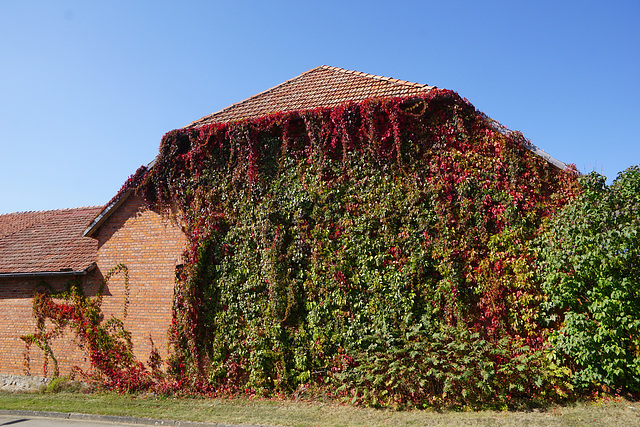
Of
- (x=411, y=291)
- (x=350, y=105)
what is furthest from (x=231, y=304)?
(x=350, y=105)

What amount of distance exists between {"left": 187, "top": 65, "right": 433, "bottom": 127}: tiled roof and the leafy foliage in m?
4.33

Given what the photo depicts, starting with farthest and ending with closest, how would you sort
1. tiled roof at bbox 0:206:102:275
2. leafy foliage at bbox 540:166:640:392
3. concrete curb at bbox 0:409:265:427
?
tiled roof at bbox 0:206:102:275, concrete curb at bbox 0:409:265:427, leafy foliage at bbox 540:166:640:392

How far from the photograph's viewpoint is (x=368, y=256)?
30.9 feet

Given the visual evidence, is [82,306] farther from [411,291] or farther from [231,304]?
[411,291]

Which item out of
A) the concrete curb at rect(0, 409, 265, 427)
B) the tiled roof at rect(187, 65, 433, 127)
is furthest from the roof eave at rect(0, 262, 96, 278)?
the tiled roof at rect(187, 65, 433, 127)

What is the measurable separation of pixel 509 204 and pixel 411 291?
2.64 metres

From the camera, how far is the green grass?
693 cm

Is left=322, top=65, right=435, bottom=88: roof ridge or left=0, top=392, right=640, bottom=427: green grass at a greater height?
left=322, top=65, right=435, bottom=88: roof ridge

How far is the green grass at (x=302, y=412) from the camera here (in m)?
6.93

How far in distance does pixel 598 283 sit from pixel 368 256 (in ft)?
13.7

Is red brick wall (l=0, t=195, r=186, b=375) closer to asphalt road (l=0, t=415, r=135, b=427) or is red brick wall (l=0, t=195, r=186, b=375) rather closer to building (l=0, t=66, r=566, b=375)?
building (l=0, t=66, r=566, b=375)

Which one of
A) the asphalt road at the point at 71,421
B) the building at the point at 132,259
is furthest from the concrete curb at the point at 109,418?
the building at the point at 132,259

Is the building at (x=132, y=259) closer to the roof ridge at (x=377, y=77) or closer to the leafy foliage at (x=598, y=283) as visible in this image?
the roof ridge at (x=377, y=77)

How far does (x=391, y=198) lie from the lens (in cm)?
959
